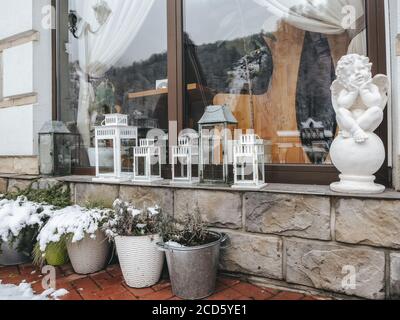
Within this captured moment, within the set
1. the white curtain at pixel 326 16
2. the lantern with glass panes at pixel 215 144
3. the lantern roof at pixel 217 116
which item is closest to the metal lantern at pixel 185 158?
the lantern with glass panes at pixel 215 144

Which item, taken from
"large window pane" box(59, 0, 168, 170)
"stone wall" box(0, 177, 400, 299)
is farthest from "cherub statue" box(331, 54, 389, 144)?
"large window pane" box(59, 0, 168, 170)

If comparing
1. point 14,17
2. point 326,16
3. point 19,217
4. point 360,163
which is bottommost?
point 19,217

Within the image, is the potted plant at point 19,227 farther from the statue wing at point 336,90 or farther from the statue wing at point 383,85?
the statue wing at point 383,85

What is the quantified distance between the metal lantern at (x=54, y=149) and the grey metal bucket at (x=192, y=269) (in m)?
1.55

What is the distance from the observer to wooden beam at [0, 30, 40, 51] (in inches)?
109

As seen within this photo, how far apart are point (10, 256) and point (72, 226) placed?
0.72 metres

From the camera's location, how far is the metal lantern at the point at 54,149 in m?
2.64

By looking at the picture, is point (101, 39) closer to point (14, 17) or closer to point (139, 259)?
point (14, 17)

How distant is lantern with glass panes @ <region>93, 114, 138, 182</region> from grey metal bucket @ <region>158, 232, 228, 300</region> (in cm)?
90

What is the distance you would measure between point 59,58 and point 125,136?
4.18ft

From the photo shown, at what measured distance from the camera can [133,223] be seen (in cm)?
178

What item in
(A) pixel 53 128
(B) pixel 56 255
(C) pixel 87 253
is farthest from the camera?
(A) pixel 53 128

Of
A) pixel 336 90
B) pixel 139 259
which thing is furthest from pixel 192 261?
pixel 336 90
